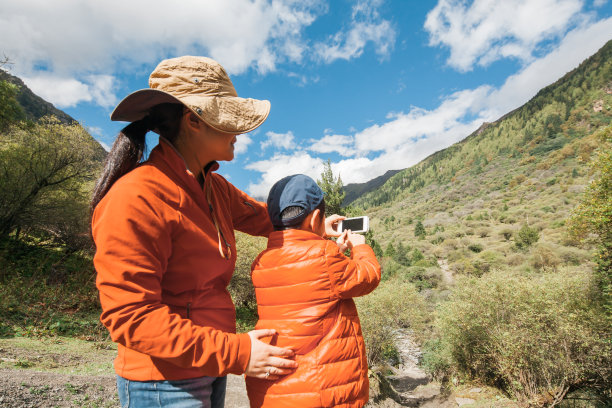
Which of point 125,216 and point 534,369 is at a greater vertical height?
point 125,216

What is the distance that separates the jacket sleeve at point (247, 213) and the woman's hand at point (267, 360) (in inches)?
32.0

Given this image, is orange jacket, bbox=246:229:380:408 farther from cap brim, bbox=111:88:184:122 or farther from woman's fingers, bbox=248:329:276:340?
cap brim, bbox=111:88:184:122

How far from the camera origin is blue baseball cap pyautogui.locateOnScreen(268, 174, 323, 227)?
1.71 m

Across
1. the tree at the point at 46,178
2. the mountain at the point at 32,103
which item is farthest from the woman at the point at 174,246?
the mountain at the point at 32,103

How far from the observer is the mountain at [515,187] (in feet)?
135

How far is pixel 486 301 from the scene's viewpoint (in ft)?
45.4

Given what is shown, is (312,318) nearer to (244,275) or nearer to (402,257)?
(244,275)

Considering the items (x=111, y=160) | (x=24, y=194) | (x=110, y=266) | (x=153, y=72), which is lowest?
(x=110, y=266)

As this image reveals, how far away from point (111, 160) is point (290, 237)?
882mm

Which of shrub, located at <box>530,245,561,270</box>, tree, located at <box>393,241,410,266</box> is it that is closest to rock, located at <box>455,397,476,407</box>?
shrub, located at <box>530,245,561,270</box>

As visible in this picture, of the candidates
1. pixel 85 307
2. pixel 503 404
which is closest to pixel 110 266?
pixel 85 307

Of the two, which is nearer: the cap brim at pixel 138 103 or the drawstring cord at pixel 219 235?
the cap brim at pixel 138 103

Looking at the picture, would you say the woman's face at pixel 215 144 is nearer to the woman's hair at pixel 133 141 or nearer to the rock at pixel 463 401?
the woman's hair at pixel 133 141

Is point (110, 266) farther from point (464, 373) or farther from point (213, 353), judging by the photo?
point (464, 373)
